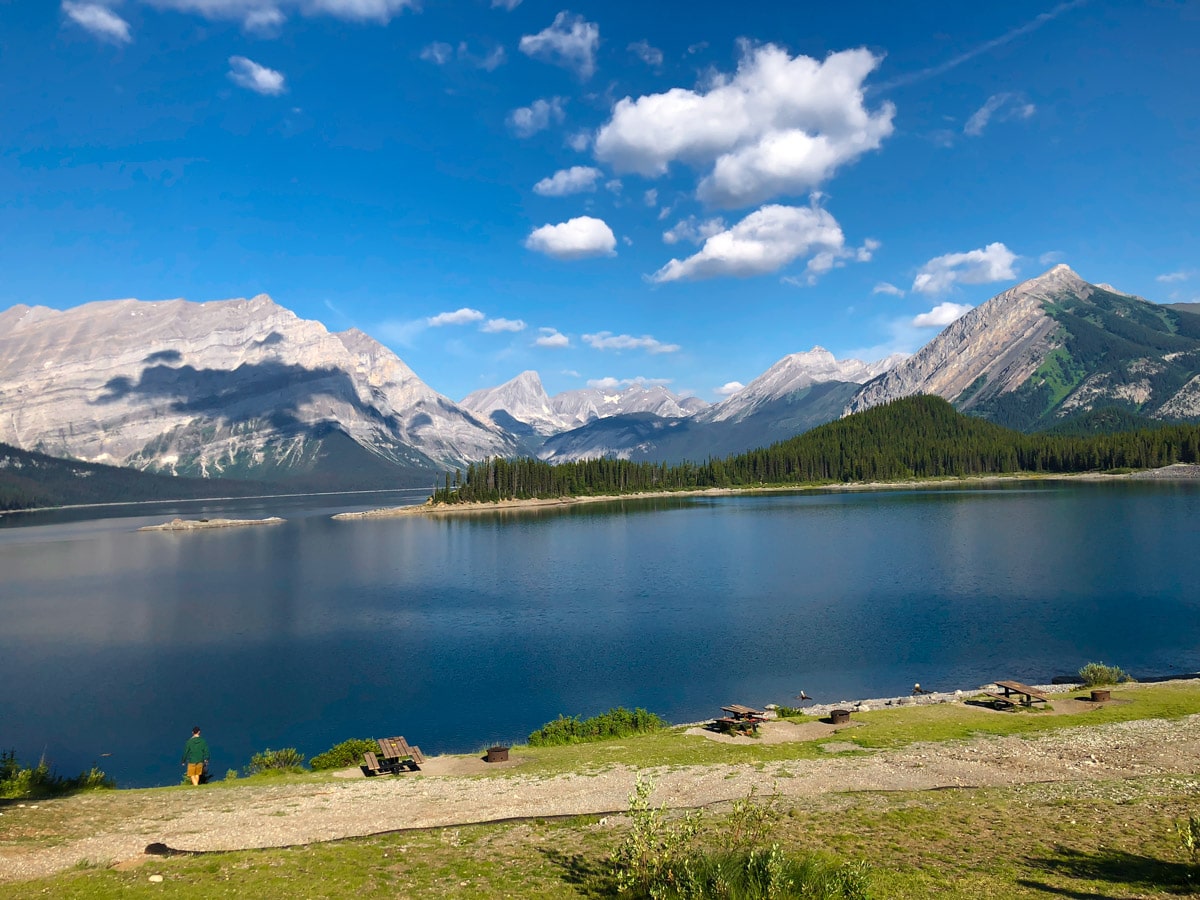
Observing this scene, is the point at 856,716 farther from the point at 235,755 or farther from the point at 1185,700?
the point at 235,755

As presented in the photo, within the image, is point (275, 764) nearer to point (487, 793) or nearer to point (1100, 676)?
point (487, 793)

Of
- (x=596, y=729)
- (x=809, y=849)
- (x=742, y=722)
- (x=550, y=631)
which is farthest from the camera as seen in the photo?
(x=550, y=631)

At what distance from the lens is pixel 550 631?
69.1 metres

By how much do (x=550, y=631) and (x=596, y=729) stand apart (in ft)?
103

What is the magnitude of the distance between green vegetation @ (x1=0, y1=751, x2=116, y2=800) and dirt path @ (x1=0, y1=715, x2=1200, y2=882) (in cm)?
207

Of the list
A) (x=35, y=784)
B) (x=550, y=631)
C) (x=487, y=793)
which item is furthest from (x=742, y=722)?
(x=550, y=631)

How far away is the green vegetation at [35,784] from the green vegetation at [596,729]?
63.6 feet

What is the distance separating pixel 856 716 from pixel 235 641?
2405 inches

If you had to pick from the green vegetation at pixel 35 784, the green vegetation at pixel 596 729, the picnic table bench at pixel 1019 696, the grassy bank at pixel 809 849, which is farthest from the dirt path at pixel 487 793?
the green vegetation at pixel 596 729

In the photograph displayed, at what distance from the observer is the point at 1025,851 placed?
16344 mm

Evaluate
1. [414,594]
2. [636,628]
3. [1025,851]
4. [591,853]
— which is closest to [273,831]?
[591,853]

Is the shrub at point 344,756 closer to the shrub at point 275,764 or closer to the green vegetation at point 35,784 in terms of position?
the shrub at point 275,764

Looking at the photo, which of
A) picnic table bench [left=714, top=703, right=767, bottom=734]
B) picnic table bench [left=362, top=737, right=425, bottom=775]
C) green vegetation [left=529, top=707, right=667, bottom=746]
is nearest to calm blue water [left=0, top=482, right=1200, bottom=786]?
green vegetation [left=529, top=707, right=667, bottom=746]

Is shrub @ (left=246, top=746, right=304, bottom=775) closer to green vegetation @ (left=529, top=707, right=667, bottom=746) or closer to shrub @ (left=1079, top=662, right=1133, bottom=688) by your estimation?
green vegetation @ (left=529, top=707, right=667, bottom=746)
